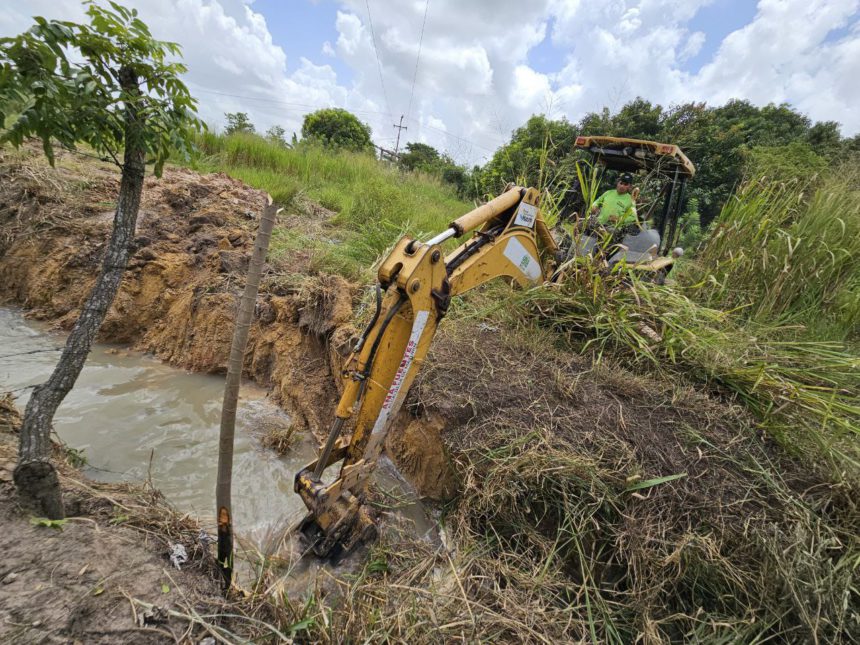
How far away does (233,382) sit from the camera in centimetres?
149

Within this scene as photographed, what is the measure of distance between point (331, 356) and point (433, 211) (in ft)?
13.1

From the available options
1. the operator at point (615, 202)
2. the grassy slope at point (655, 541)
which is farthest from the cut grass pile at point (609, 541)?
the operator at point (615, 202)

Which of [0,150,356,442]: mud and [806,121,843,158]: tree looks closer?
[0,150,356,442]: mud

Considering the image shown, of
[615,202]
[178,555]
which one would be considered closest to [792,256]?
[615,202]

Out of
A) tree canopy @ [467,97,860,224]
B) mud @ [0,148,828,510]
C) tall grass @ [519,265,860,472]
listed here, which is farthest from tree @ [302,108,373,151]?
tall grass @ [519,265,860,472]

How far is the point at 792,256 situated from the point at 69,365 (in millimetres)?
4957

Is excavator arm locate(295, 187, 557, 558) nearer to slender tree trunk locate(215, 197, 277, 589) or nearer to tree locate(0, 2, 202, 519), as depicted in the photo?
slender tree trunk locate(215, 197, 277, 589)

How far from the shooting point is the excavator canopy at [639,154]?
3963 millimetres

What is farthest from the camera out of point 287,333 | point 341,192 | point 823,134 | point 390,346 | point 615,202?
point 823,134

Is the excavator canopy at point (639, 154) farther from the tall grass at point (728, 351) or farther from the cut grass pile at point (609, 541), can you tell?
the cut grass pile at point (609, 541)

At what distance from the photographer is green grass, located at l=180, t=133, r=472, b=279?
4883 millimetres

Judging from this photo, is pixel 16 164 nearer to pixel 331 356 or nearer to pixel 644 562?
pixel 331 356

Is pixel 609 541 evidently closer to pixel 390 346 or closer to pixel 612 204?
pixel 390 346

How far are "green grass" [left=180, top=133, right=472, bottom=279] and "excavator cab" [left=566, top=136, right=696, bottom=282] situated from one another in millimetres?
2038
